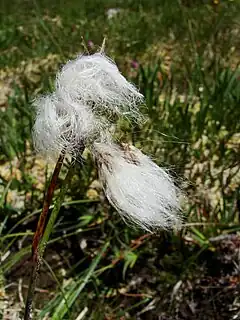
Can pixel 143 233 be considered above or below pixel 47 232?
below

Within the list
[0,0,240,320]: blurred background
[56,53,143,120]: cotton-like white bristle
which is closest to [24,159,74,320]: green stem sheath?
[56,53,143,120]: cotton-like white bristle

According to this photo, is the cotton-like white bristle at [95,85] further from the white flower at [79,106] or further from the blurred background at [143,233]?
the blurred background at [143,233]

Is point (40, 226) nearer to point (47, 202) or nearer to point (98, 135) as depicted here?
point (47, 202)

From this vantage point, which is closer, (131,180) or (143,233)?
(131,180)

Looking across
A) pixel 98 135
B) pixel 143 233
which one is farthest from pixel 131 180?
pixel 143 233

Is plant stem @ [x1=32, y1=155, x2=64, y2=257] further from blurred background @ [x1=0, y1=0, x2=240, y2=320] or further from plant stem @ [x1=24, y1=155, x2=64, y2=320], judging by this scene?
blurred background @ [x1=0, y1=0, x2=240, y2=320]

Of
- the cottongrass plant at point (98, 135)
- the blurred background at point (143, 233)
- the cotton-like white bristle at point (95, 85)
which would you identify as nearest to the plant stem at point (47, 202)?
the cottongrass plant at point (98, 135)
